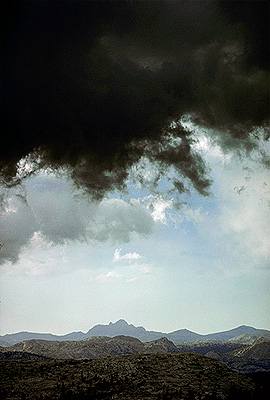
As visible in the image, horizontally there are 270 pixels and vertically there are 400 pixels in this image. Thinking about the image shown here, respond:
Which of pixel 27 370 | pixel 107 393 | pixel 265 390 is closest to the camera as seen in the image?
pixel 107 393

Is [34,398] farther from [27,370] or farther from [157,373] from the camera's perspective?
[157,373]

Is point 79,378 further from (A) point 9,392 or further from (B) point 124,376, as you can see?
(A) point 9,392

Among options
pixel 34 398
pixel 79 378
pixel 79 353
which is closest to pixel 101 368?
pixel 79 378

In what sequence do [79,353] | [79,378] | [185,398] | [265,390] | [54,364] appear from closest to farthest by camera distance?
[185,398], [265,390], [79,378], [54,364], [79,353]

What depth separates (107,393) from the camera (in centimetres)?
4178

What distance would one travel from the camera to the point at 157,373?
5197cm

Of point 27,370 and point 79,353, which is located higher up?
point 27,370

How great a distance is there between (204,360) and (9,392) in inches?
1507

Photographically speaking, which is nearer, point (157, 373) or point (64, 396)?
point (64, 396)

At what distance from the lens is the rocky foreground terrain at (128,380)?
40781mm

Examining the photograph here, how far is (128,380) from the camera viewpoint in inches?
1865

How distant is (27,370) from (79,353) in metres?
161

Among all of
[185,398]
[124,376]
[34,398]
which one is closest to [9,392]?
[34,398]

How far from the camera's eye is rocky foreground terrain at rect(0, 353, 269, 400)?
4078cm
